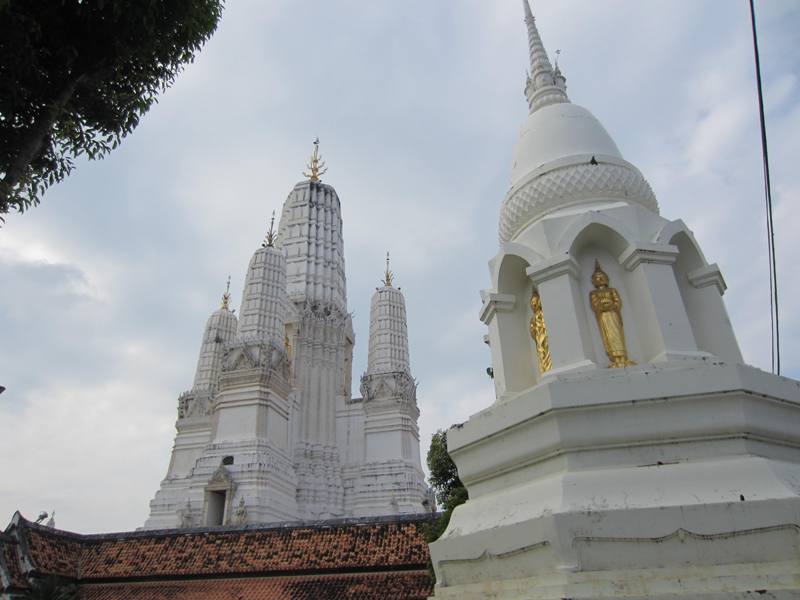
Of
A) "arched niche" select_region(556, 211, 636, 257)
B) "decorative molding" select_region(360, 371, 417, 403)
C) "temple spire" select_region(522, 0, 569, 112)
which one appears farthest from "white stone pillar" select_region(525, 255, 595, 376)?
"decorative molding" select_region(360, 371, 417, 403)

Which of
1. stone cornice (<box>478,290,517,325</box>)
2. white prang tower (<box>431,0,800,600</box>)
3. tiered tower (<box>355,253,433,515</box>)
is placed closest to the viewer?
white prang tower (<box>431,0,800,600</box>)

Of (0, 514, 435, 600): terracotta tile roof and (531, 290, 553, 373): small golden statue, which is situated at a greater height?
(531, 290, 553, 373): small golden statue

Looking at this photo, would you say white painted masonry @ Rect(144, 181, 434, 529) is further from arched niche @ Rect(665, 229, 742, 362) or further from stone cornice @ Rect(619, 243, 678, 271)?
stone cornice @ Rect(619, 243, 678, 271)

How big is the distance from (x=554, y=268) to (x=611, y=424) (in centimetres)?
181

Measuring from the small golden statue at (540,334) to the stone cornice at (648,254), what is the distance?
0.96m

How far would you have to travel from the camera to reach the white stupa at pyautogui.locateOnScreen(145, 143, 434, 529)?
2512 cm

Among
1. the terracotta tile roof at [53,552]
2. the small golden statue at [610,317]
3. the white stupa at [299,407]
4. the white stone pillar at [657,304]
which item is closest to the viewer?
the white stone pillar at [657,304]

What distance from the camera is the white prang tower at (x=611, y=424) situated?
378cm

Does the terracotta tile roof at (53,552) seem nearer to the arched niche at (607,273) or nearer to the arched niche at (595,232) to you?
the arched niche at (607,273)

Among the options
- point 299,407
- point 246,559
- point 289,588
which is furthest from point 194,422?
point 289,588

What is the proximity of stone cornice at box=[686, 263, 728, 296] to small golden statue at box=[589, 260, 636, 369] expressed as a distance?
1.01 meters

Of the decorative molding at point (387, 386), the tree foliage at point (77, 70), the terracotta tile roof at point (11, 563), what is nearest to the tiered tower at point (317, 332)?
the decorative molding at point (387, 386)

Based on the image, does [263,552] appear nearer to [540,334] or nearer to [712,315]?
[540,334]

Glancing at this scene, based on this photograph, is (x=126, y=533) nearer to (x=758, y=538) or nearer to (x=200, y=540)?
(x=200, y=540)
